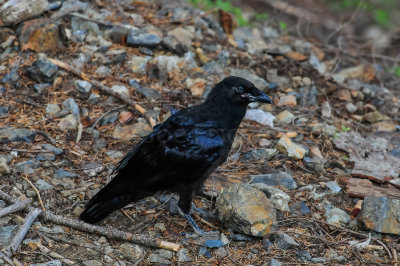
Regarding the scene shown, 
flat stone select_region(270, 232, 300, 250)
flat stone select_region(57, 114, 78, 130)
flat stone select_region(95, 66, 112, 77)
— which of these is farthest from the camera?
flat stone select_region(95, 66, 112, 77)

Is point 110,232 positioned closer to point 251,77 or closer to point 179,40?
point 251,77

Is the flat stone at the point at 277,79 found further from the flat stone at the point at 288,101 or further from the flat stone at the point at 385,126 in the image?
the flat stone at the point at 385,126

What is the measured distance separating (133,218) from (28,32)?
3.36 metres

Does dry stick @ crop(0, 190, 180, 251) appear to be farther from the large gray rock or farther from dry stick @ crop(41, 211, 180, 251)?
the large gray rock

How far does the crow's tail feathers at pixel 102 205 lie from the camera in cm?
417

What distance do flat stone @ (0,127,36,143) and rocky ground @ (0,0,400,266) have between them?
22 millimetres

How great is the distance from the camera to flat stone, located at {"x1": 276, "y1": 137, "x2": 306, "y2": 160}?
5.60 meters

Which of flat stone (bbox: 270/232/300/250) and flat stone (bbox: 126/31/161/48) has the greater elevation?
flat stone (bbox: 126/31/161/48)

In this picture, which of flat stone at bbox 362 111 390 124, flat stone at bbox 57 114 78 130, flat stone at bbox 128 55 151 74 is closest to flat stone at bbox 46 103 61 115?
flat stone at bbox 57 114 78 130

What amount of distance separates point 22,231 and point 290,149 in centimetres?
315

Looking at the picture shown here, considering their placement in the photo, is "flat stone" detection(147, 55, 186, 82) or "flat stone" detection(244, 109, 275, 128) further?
"flat stone" detection(147, 55, 186, 82)

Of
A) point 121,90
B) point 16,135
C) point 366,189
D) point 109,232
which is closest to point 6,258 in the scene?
point 109,232

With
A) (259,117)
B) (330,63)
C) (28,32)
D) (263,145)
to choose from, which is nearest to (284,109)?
(259,117)

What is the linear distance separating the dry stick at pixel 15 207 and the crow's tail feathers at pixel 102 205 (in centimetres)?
49
